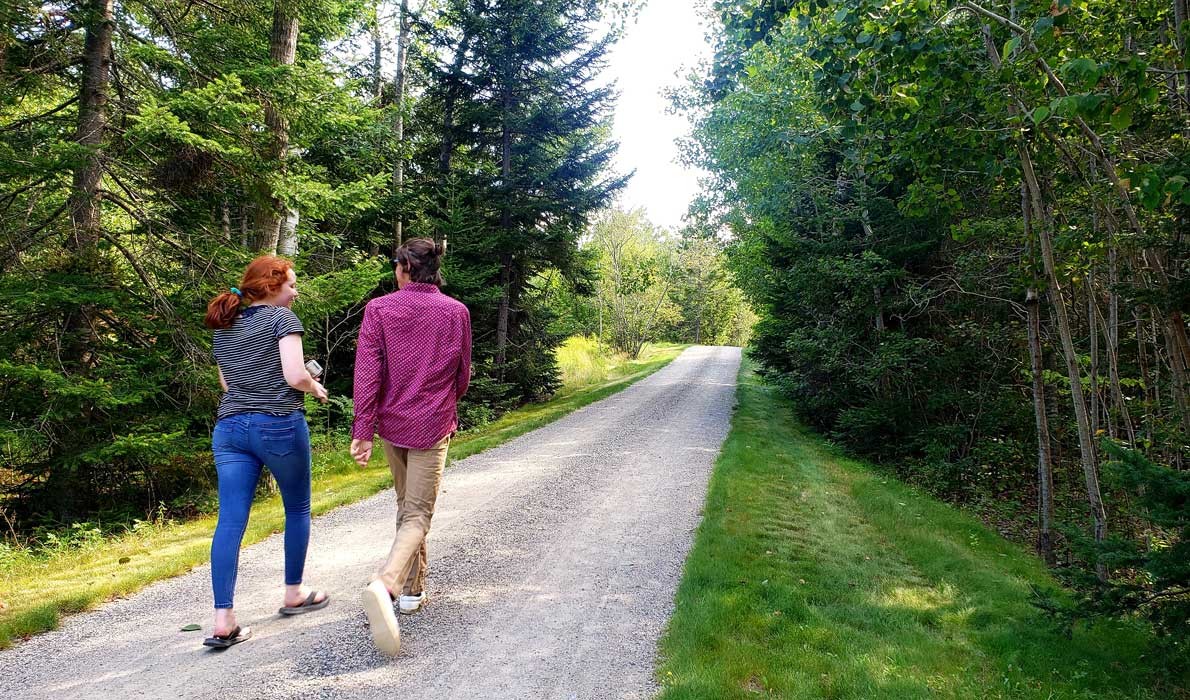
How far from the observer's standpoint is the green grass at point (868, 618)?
3.08m

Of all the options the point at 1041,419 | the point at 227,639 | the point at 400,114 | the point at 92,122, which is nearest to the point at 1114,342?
the point at 1041,419

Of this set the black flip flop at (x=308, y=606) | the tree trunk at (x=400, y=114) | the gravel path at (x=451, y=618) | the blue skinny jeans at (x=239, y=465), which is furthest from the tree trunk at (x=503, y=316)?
the blue skinny jeans at (x=239, y=465)

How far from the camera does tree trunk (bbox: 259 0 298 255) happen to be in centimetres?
693

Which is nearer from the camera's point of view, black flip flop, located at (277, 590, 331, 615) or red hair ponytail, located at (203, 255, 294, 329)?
red hair ponytail, located at (203, 255, 294, 329)

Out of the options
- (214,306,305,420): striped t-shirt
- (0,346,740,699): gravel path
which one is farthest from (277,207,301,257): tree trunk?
(214,306,305,420): striped t-shirt

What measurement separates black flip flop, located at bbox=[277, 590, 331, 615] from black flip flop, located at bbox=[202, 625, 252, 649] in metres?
0.35

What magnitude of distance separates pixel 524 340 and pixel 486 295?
317 centimetres

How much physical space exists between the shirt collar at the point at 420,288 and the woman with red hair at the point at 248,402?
61 cm

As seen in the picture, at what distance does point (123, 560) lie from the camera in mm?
4547

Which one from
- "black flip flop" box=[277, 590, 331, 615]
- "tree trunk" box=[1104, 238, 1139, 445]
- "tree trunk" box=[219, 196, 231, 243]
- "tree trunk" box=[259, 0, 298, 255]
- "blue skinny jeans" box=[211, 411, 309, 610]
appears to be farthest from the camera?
"tree trunk" box=[219, 196, 231, 243]

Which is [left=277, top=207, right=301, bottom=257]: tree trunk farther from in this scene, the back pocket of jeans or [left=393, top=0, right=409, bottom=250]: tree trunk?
the back pocket of jeans

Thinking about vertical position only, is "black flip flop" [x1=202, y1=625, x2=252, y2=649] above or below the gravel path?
above

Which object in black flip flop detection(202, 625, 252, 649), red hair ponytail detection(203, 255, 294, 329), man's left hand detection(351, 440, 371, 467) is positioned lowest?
black flip flop detection(202, 625, 252, 649)

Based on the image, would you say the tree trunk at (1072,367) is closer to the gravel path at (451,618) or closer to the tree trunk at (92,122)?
the gravel path at (451,618)
